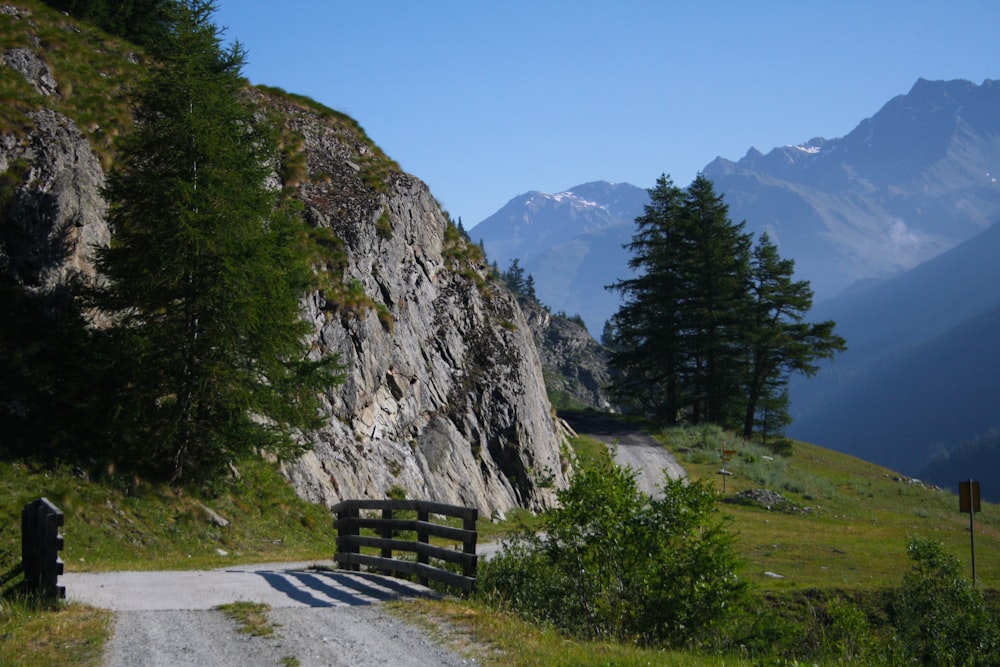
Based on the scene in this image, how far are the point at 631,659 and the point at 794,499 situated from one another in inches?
1542

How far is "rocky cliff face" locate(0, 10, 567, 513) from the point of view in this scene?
2139 cm

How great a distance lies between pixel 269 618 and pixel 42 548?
311cm

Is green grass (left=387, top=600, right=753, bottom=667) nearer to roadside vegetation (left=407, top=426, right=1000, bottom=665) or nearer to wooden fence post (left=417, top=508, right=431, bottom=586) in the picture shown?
roadside vegetation (left=407, top=426, right=1000, bottom=665)

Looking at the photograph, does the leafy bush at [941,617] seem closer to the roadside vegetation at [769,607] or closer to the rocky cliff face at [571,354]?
the roadside vegetation at [769,607]

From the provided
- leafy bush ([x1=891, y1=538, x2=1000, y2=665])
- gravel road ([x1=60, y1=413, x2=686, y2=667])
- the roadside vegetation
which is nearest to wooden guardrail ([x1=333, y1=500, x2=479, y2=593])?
gravel road ([x1=60, y1=413, x2=686, y2=667])

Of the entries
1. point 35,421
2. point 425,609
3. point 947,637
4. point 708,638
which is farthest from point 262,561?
point 947,637

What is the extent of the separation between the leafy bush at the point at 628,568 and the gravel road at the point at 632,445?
2800 centimetres

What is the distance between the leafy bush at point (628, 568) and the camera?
12.1m

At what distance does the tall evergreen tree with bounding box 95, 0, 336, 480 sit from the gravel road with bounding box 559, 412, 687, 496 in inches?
988

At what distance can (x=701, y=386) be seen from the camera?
62.0 m

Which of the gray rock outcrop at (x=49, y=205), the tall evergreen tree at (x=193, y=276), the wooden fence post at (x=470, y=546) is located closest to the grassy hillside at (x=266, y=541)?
the wooden fence post at (x=470, y=546)

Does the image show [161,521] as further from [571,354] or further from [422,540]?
[571,354]

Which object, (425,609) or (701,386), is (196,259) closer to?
(425,609)

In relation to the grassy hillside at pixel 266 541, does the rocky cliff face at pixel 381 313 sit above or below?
above
